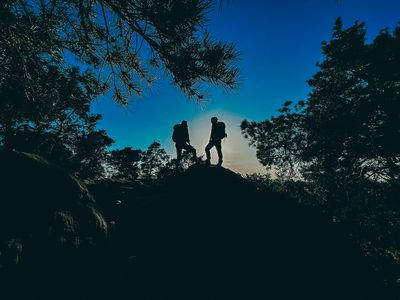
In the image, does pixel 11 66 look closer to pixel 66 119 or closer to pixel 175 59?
pixel 175 59

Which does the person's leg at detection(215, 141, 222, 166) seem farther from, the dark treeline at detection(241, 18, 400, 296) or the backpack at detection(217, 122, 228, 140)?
the dark treeline at detection(241, 18, 400, 296)

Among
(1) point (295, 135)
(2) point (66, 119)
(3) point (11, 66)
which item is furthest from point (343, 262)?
(2) point (66, 119)

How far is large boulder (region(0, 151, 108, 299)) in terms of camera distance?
149 inches

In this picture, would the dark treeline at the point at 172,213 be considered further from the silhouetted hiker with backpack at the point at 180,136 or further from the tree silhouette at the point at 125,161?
the tree silhouette at the point at 125,161

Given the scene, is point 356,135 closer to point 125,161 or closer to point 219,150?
point 219,150

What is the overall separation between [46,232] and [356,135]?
1358 cm

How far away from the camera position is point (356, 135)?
36.0 ft

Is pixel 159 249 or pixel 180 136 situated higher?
pixel 180 136

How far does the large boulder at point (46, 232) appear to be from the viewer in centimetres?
379

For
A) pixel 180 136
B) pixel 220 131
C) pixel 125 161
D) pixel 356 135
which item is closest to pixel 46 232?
pixel 180 136

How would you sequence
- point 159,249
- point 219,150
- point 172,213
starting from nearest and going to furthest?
point 159,249
point 172,213
point 219,150

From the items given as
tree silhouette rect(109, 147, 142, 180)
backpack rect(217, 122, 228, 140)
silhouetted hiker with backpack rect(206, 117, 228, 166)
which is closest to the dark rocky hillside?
silhouetted hiker with backpack rect(206, 117, 228, 166)

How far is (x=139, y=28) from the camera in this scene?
311cm

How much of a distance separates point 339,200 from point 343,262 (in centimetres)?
Result: 406
